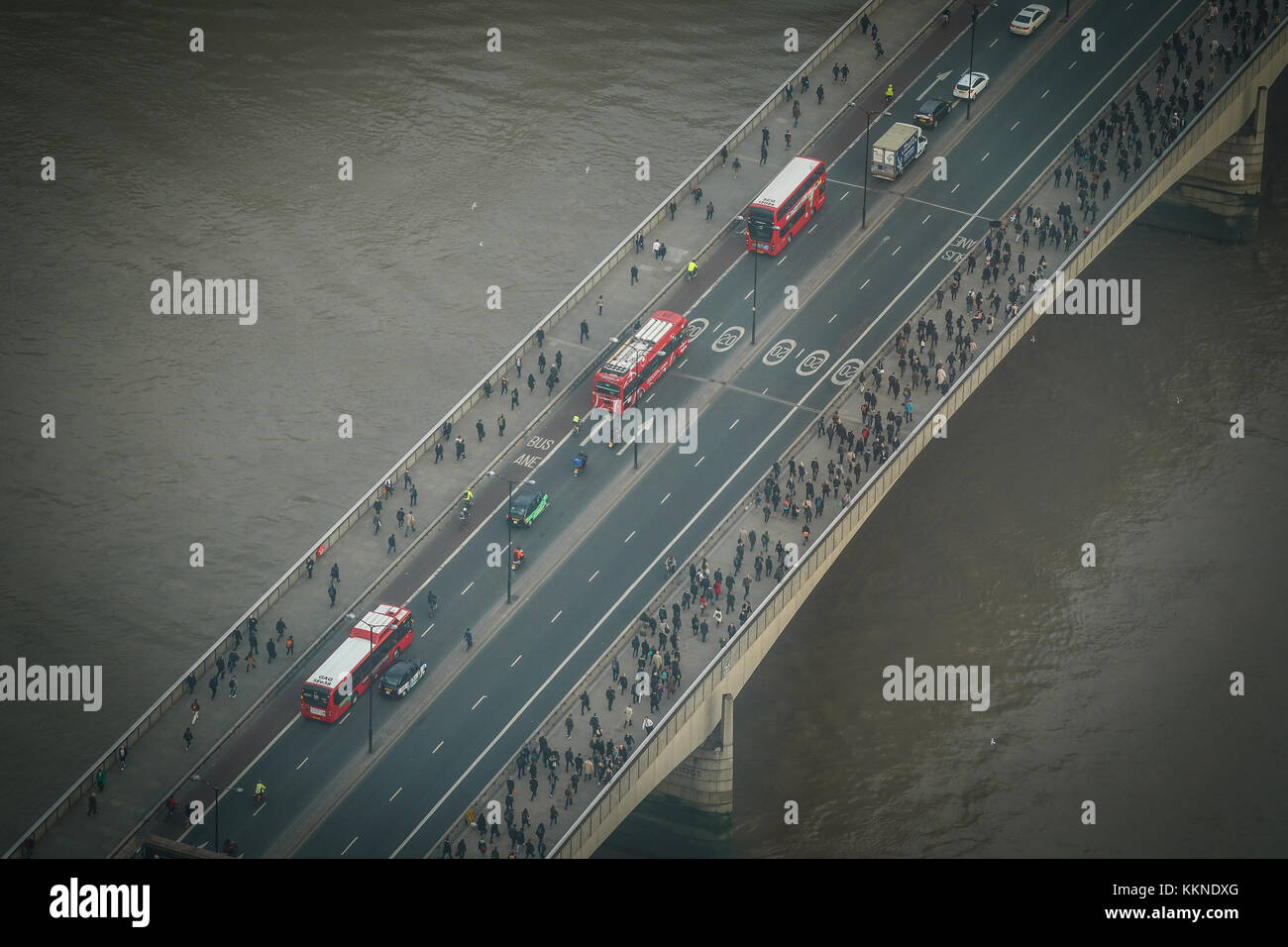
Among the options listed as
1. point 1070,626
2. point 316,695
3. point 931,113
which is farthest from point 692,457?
point 931,113

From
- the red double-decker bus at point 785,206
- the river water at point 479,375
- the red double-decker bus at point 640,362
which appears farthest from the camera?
the red double-decker bus at point 785,206

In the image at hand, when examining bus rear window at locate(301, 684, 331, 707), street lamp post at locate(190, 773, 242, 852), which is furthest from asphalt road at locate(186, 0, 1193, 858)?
street lamp post at locate(190, 773, 242, 852)

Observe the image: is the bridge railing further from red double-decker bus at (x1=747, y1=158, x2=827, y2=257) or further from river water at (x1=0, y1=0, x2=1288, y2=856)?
red double-decker bus at (x1=747, y1=158, x2=827, y2=257)

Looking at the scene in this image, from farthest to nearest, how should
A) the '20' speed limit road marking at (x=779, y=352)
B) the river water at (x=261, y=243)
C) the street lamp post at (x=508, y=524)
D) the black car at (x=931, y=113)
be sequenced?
the black car at (x=931, y=113) < the '20' speed limit road marking at (x=779, y=352) < the river water at (x=261, y=243) < the street lamp post at (x=508, y=524)

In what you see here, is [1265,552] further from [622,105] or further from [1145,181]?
[622,105]

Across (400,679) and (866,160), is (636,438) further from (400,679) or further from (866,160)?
(866,160)

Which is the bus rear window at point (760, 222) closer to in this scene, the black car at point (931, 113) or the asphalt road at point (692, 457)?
the asphalt road at point (692, 457)

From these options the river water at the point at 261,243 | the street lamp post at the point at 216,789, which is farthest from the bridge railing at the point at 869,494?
the river water at the point at 261,243

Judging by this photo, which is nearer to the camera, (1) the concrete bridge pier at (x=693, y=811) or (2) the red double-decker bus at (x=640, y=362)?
(1) the concrete bridge pier at (x=693, y=811)
